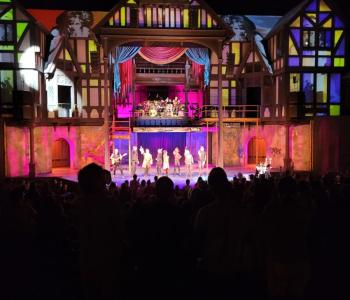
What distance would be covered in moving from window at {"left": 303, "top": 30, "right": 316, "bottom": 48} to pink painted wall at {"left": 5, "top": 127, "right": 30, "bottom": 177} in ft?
54.2

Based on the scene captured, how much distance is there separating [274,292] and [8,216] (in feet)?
11.6

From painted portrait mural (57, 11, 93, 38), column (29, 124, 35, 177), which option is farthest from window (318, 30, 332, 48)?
column (29, 124, 35, 177)

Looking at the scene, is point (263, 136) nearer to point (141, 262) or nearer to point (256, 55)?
point (256, 55)

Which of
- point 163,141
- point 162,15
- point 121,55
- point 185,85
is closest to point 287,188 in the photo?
point 162,15

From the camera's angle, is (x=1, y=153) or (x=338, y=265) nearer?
(x=338, y=265)

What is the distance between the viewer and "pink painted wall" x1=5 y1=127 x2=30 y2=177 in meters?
21.2

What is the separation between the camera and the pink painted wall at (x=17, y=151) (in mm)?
21234

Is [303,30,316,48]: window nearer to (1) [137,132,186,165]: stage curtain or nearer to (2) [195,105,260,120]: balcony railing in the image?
(2) [195,105,260,120]: balcony railing

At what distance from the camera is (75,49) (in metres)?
24.4

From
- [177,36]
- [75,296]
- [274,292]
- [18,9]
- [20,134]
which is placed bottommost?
[75,296]

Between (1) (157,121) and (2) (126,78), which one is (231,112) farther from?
(2) (126,78)

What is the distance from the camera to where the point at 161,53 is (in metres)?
25.1

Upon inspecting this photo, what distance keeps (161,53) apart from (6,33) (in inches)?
347

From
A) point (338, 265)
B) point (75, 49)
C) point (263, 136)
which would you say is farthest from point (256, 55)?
point (338, 265)
